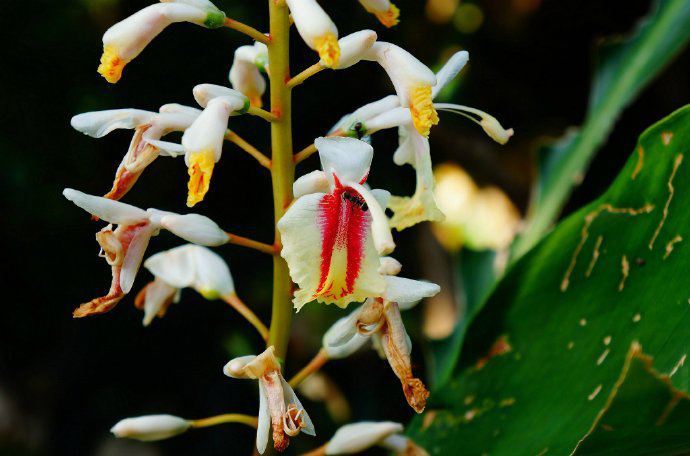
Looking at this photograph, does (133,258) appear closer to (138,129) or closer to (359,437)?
(138,129)

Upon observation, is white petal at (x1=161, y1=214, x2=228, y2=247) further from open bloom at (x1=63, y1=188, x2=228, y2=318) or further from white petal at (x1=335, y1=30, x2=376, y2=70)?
white petal at (x1=335, y1=30, x2=376, y2=70)

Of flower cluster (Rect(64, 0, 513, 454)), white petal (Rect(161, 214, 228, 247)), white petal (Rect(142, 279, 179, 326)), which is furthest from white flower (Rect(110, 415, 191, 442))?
white petal (Rect(161, 214, 228, 247))

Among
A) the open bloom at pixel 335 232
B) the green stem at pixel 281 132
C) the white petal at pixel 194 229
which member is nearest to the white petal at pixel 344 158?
the open bloom at pixel 335 232

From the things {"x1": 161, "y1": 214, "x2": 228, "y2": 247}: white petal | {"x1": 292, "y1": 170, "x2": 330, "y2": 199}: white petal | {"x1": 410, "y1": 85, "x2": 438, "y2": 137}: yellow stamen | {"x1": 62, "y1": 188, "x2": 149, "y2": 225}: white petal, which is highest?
{"x1": 410, "y1": 85, "x2": 438, "y2": 137}: yellow stamen

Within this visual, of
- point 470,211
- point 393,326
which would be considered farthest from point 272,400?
point 470,211

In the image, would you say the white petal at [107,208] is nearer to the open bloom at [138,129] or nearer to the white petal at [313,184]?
the open bloom at [138,129]
